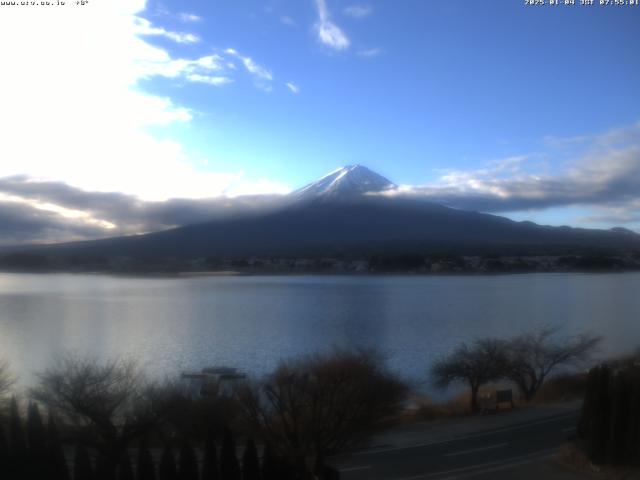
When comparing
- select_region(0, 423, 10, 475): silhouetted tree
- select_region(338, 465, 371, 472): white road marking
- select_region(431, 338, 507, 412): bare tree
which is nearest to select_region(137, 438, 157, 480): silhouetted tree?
select_region(0, 423, 10, 475): silhouetted tree

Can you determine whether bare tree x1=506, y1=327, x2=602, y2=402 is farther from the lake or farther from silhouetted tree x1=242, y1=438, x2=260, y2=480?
silhouetted tree x1=242, y1=438, x2=260, y2=480

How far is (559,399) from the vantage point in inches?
537

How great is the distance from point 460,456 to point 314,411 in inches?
100

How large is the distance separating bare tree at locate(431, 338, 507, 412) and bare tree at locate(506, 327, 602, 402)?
1.29ft

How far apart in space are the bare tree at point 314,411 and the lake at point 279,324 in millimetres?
6928

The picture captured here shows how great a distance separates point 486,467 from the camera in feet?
26.3

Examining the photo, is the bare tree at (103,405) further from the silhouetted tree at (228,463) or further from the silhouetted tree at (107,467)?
the silhouetted tree at (228,463)

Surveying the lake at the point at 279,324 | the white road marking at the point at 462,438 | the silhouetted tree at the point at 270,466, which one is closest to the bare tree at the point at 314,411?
the silhouetted tree at the point at 270,466

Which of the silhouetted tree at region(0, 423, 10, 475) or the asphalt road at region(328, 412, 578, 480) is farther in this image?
the asphalt road at region(328, 412, 578, 480)

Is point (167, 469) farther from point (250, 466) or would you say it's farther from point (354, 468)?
point (354, 468)

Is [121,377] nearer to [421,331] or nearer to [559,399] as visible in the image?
[559,399]

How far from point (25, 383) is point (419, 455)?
329 inches

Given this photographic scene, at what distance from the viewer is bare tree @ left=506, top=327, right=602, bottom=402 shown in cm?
1452

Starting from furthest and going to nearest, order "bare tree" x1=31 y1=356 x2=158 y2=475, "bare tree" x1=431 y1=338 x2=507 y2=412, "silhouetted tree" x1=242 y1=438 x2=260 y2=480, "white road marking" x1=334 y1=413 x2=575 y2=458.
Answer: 1. "bare tree" x1=431 y1=338 x2=507 y2=412
2. "white road marking" x1=334 y1=413 x2=575 y2=458
3. "bare tree" x1=31 y1=356 x2=158 y2=475
4. "silhouetted tree" x1=242 y1=438 x2=260 y2=480
